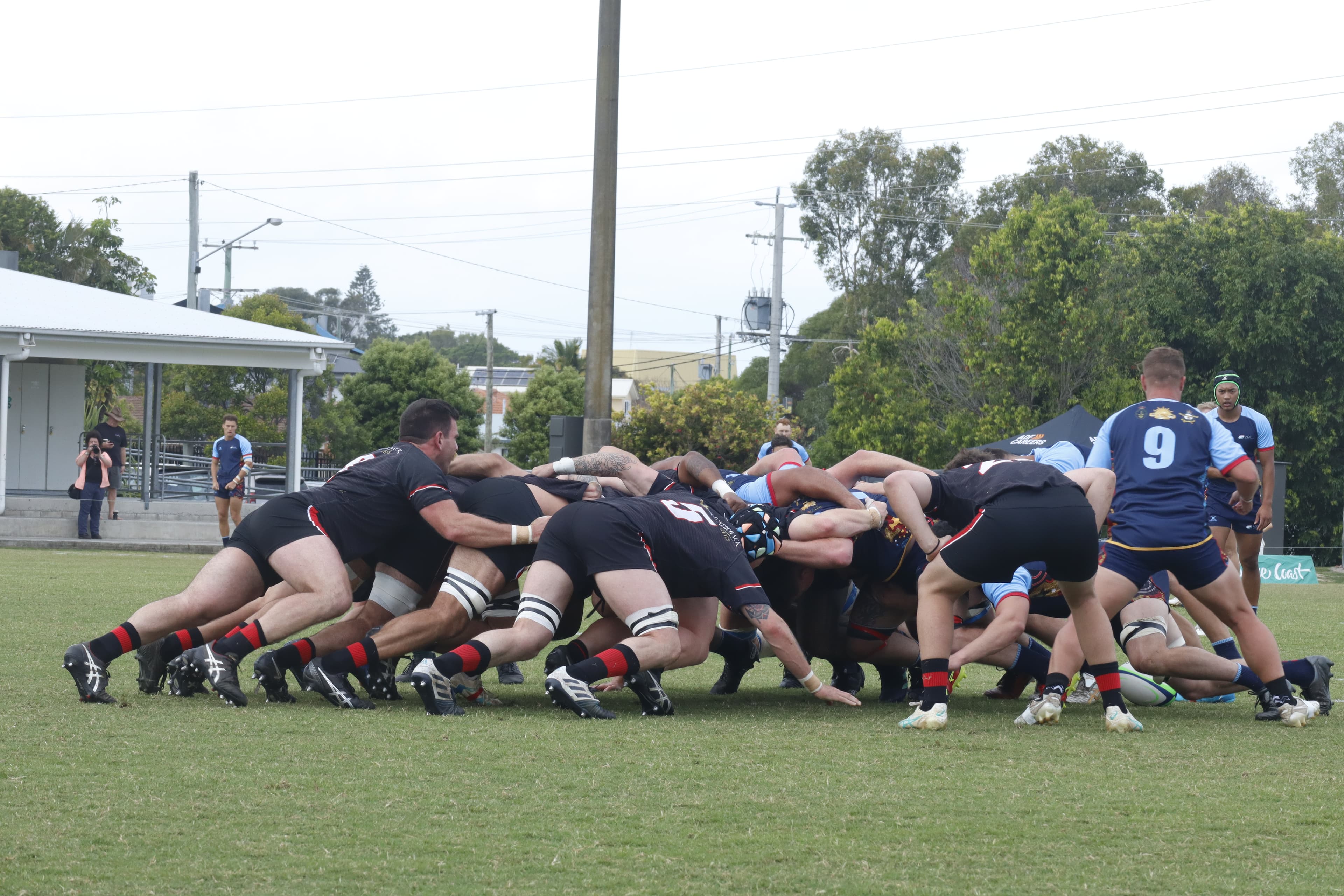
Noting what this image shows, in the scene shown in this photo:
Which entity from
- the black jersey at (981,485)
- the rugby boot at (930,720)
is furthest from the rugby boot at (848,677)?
the black jersey at (981,485)

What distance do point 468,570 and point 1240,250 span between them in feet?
97.1

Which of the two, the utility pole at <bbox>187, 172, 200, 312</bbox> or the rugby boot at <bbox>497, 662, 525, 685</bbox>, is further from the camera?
the utility pole at <bbox>187, 172, 200, 312</bbox>

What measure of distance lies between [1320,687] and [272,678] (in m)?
5.29

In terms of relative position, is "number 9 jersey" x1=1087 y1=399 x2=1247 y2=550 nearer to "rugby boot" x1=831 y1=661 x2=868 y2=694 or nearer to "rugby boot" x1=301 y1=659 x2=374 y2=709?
"rugby boot" x1=831 y1=661 x2=868 y2=694

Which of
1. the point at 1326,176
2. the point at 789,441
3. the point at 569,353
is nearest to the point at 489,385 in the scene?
the point at 569,353

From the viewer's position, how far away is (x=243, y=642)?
6.36 m

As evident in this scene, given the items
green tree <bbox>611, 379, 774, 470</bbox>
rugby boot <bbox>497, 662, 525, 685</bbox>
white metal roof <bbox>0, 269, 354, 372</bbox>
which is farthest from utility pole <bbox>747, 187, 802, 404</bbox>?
rugby boot <bbox>497, 662, 525, 685</bbox>

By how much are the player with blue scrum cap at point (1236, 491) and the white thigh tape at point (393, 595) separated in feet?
18.4

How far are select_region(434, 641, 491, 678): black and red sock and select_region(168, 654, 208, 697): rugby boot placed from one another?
1.27 metres

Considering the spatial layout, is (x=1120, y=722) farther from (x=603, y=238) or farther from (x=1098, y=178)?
(x=1098, y=178)

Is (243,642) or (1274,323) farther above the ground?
(1274,323)

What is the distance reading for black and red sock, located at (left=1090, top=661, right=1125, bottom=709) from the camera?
6.21m

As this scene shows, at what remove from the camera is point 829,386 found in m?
55.8

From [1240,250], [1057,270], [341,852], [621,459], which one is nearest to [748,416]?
[1057,270]
